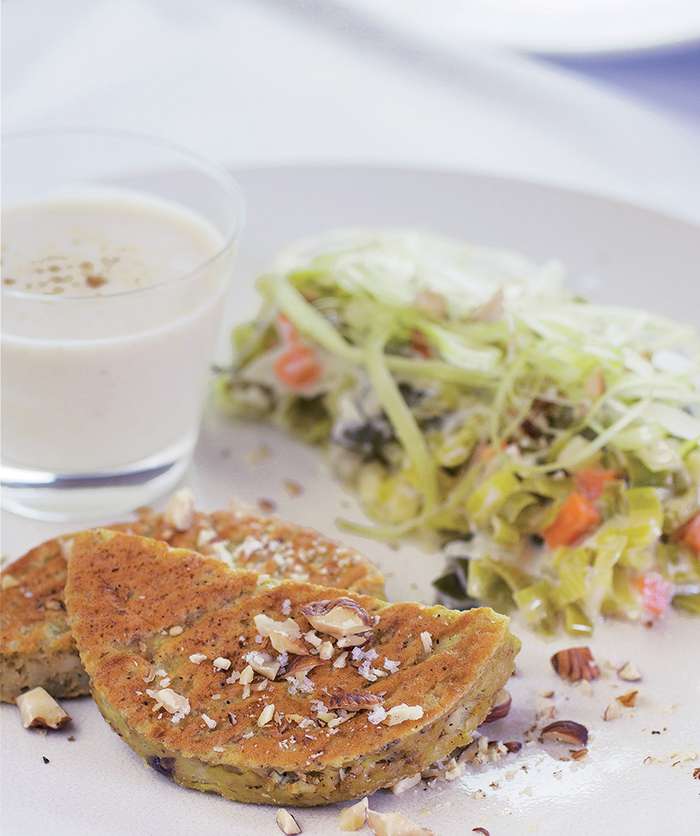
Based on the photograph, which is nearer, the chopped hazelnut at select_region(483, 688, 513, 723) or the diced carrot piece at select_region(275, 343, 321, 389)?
the chopped hazelnut at select_region(483, 688, 513, 723)

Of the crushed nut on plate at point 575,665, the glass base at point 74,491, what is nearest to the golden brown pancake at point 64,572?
the glass base at point 74,491

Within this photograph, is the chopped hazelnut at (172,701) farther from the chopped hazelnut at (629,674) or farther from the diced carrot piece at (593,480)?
the diced carrot piece at (593,480)

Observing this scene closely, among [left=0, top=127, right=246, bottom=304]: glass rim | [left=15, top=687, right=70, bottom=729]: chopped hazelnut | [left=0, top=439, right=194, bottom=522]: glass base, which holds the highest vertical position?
[left=0, top=127, right=246, bottom=304]: glass rim

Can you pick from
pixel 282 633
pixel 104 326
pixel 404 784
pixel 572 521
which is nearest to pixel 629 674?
pixel 572 521

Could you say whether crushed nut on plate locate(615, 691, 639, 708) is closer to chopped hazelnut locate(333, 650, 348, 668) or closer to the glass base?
chopped hazelnut locate(333, 650, 348, 668)

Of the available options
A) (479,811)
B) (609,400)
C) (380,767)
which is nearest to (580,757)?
(479,811)

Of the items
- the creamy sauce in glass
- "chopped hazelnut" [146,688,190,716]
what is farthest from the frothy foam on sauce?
"chopped hazelnut" [146,688,190,716]
